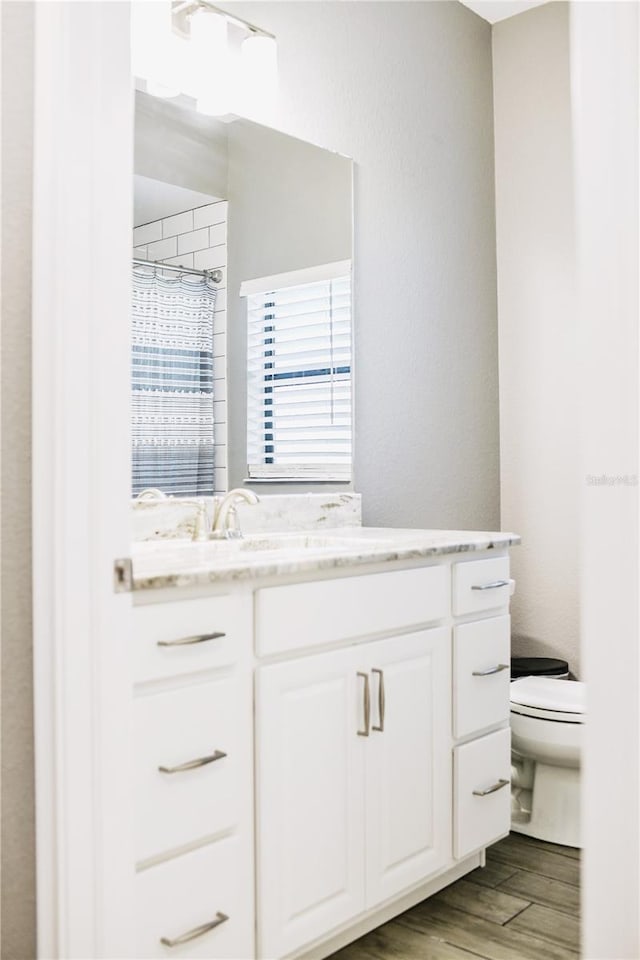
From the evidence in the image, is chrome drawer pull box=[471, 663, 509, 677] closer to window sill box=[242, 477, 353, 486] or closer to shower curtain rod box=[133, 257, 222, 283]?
window sill box=[242, 477, 353, 486]

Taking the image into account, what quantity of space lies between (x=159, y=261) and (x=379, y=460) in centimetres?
97

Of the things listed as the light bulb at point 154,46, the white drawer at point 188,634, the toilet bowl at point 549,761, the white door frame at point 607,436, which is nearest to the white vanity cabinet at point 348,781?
the white drawer at point 188,634

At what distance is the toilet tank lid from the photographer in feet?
7.75

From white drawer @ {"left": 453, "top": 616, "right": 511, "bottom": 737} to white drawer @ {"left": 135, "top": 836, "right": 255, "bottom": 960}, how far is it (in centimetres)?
71

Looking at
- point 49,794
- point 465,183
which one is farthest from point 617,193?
point 465,183

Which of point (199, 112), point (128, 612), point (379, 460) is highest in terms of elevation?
point (199, 112)

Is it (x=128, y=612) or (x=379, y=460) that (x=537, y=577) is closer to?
(x=379, y=460)

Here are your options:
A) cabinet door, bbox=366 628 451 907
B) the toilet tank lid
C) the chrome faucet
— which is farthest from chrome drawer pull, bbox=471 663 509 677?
the chrome faucet

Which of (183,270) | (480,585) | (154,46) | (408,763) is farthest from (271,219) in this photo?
(408,763)

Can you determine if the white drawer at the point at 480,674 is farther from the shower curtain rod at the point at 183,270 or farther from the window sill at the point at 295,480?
the shower curtain rod at the point at 183,270

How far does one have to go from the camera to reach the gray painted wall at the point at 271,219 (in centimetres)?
230

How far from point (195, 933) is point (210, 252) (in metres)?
1.60

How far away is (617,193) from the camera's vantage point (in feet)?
3.53

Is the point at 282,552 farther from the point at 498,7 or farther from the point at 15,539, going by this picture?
the point at 498,7
